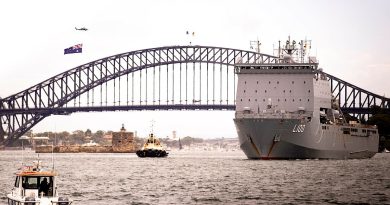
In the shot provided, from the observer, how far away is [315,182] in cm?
6444

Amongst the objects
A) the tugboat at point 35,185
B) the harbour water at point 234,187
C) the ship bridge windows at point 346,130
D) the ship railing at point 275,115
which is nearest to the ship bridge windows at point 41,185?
the tugboat at point 35,185

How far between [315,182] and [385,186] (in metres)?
5.75

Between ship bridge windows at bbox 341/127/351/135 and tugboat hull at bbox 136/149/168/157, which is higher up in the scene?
ship bridge windows at bbox 341/127/351/135

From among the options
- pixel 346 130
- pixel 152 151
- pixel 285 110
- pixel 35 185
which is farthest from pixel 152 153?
pixel 35 185

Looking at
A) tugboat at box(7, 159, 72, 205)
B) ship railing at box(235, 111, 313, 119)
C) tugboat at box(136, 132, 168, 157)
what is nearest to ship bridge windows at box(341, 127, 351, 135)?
ship railing at box(235, 111, 313, 119)

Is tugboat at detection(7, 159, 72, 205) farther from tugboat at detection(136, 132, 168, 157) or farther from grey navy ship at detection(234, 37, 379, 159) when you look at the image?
→ tugboat at detection(136, 132, 168, 157)

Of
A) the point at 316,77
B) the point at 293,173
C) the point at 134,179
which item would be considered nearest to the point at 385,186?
the point at 293,173

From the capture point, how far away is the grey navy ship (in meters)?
97.4

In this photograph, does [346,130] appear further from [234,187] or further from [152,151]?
[234,187]

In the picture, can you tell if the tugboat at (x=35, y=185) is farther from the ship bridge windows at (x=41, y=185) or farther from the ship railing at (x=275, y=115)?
the ship railing at (x=275, y=115)

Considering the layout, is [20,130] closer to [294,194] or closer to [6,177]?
[6,177]

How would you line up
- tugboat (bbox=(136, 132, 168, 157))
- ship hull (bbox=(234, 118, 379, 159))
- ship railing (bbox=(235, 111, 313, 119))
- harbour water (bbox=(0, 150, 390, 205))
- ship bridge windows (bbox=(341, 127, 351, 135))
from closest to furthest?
harbour water (bbox=(0, 150, 390, 205)) < ship hull (bbox=(234, 118, 379, 159)) < ship railing (bbox=(235, 111, 313, 119)) < ship bridge windows (bbox=(341, 127, 351, 135)) < tugboat (bbox=(136, 132, 168, 157))

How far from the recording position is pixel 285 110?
10062cm

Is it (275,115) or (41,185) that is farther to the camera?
(275,115)
